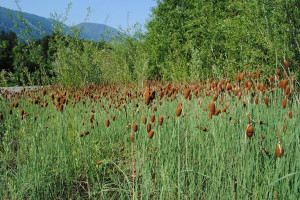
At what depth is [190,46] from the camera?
20.4ft

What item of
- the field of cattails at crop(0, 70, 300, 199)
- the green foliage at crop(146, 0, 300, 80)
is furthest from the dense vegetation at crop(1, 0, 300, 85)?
the field of cattails at crop(0, 70, 300, 199)

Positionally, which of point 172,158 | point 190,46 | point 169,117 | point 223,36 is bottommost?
point 172,158

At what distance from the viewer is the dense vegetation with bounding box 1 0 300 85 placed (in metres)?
3.83

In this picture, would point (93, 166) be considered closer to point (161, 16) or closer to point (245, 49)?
point (245, 49)

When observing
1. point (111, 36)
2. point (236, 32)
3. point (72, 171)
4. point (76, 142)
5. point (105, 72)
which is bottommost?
point (72, 171)

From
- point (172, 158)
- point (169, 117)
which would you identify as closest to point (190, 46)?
point (169, 117)

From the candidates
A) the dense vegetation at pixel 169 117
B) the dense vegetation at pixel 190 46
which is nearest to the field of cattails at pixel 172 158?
the dense vegetation at pixel 169 117

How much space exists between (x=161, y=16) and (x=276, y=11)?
17.6 feet

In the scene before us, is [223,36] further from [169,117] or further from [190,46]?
[169,117]

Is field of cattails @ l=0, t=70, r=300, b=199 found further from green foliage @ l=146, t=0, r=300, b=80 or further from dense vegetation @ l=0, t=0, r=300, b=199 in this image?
green foliage @ l=146, t=0, r=300, b=80

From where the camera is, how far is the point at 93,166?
1984 millimetres

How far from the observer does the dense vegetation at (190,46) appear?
3833 mm

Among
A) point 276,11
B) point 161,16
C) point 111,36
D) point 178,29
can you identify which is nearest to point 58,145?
point 276,11

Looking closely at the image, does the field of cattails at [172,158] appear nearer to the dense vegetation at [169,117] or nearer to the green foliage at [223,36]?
the dense vegetation at [169,117]
